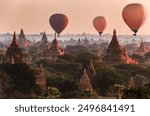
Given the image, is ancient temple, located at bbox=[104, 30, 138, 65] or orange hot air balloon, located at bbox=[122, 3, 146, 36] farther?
ancient temple, located at bbox=[104, 30, 138, 65]

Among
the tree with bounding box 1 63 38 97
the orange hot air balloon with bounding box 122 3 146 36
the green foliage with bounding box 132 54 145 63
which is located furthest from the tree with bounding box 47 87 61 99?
the orange hot air balloon with bounding box 122 3 146 36

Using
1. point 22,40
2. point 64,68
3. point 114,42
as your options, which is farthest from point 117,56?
point 22,40

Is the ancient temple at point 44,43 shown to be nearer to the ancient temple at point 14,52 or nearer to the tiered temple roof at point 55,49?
the tiered temple roof at point 55,49

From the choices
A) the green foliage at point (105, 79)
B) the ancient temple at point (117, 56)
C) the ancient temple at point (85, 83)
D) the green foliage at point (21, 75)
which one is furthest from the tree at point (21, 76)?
the ancient temple at point (117, 56)

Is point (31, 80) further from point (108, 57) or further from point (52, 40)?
point (108, 57)

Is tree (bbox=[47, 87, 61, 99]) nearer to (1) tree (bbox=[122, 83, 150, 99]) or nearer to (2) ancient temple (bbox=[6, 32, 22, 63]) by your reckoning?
A: (2) ancient temple (bbox=[6, 32, 22, 63])

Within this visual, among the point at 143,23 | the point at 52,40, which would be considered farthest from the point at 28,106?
the point at 143,23

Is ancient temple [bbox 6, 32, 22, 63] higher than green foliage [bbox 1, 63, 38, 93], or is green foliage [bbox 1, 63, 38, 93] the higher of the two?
ancient temple [bbox 6, 32, 22, 63]
